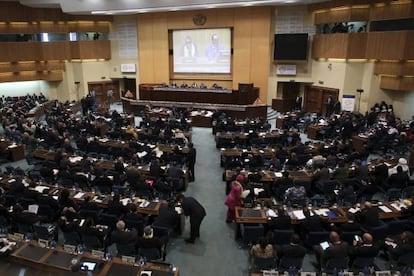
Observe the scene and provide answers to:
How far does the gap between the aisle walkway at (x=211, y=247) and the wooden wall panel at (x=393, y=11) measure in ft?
47.4

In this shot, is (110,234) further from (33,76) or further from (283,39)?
(33,76)

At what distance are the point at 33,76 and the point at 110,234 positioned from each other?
2466 cm

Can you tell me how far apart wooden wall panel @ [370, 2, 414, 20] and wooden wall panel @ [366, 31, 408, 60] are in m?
0.92

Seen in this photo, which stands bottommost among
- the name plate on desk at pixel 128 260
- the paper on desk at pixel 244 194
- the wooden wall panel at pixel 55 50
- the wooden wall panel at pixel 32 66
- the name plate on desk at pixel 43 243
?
the name plate on desk at pixel 43 243

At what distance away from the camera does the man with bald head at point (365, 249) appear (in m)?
7.11

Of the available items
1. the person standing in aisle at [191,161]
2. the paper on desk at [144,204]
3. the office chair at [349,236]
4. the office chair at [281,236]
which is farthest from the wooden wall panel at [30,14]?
the office chair at [349,236]

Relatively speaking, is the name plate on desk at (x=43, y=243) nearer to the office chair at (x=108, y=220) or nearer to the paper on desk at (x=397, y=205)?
the office chair at (x=108, y=220)

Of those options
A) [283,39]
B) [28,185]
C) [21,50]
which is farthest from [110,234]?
[21,50]

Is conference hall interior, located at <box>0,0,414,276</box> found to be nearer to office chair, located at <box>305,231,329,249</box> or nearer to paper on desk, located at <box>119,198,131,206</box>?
office chair, located at <box>305,231,329,249</box>

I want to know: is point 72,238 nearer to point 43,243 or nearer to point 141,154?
point 43,243

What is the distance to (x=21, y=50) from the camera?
27.0 metres

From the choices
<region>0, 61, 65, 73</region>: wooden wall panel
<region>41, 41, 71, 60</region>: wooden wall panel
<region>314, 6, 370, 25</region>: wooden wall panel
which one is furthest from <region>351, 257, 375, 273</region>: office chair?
<region>0, 61, 65, 73</region>: wooden wall panel

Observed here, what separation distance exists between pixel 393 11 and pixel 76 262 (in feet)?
67.4

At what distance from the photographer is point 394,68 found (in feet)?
64.0
